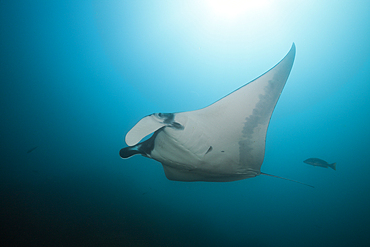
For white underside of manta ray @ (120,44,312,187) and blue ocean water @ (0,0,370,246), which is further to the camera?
blue ocean water @ (0,0,370,246)

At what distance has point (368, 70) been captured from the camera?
308cm

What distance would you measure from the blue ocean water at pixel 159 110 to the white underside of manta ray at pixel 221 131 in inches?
68.8

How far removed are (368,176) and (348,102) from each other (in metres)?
3.91

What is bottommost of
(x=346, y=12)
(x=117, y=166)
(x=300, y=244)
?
(x=300, y=244)

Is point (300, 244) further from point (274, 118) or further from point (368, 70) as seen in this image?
point (368, 70)

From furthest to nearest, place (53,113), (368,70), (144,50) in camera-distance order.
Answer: (53,113) → (368,70) → (144,50)

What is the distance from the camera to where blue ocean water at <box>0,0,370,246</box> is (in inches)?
96.4

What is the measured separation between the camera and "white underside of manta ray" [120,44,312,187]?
48.6 inches

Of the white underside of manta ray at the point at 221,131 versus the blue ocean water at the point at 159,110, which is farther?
the blue ocean water at the point at 159,110

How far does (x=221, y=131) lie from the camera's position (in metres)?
1.52

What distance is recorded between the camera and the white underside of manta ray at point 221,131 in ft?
4.05

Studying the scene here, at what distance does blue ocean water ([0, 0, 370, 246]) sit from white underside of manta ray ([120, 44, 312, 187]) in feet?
5.73

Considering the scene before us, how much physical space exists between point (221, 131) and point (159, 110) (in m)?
2.18

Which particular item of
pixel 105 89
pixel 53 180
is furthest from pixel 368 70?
pixel 53 180
